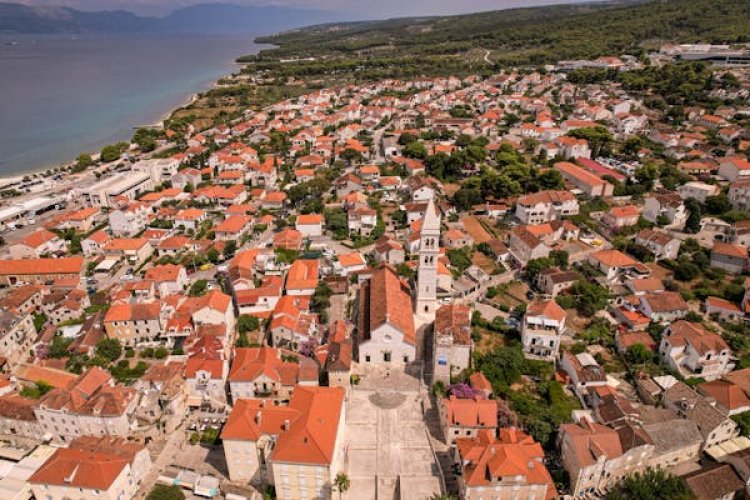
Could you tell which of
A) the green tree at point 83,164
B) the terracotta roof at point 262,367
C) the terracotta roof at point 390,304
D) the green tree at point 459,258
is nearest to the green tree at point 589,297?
the green tree at point 459,258

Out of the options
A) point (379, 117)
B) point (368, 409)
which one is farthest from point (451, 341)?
point (379, 117)

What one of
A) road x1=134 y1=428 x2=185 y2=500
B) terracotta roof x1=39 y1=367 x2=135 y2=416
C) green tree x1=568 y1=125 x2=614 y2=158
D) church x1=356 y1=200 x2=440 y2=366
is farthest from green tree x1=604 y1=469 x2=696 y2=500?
green tree x1=568 y1=125 x2=614 y2=158

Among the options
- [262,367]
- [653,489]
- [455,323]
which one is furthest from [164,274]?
[653,489]

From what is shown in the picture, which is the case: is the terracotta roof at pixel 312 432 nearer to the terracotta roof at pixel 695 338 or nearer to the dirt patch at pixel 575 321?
the dirt patch at pixel 575 321

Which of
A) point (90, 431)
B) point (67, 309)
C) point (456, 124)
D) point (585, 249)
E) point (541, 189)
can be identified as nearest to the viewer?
point (90, 431)

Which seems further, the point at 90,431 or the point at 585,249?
the point at 585,249

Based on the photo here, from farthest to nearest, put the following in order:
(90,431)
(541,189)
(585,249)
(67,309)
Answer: (541,189), (585,249), (67,309), (90,431)

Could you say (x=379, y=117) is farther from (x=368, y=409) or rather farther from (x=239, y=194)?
(x=368, y=409)
